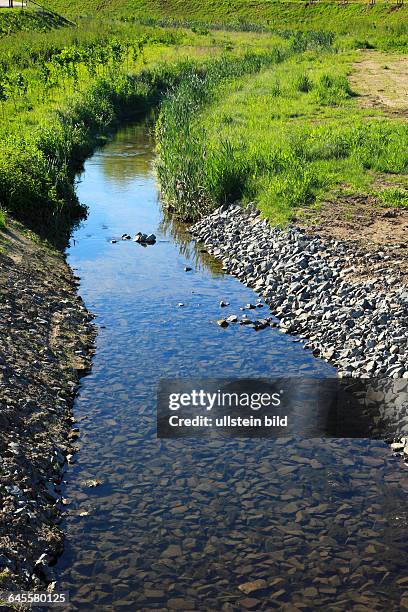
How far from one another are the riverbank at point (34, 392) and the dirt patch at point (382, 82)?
20.1 metres

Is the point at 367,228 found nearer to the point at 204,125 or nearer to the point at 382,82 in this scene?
the point at 204,125

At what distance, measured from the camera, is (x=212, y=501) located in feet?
36.8

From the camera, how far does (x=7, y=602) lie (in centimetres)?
859

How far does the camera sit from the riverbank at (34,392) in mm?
9880

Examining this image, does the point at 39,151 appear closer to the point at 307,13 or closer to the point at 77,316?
the point at 77,316

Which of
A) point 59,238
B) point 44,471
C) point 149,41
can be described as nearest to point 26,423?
point 44,471

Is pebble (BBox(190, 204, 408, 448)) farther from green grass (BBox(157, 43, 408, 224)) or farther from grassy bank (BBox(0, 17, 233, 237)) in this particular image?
grassy bank (BBox(0, 17, 233, 237))

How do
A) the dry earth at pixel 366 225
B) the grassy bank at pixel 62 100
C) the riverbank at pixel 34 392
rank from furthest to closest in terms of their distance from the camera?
the grassy bank at pixel 62 100 → the dry earth at pixel 366 225 → the riverbank at pixel 34 392

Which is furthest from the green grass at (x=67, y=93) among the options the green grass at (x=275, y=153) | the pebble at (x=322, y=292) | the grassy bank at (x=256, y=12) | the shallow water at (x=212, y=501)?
the grassy bank at (x=256, y=12)

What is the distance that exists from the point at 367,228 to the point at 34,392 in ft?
36.2

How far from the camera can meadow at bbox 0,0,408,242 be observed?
76.5 ft

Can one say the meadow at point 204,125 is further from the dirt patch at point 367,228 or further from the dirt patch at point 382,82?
the dirt patch at point 382,82

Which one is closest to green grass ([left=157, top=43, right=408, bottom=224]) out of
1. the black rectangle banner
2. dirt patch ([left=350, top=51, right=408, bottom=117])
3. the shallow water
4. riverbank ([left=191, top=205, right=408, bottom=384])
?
riverbank ([left=191, top=205, right=408, bottom=384])

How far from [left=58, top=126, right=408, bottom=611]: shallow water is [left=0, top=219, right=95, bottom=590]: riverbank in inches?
13.1
